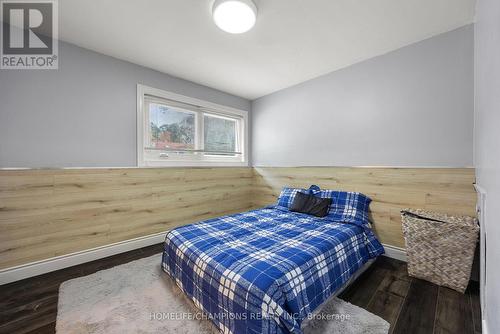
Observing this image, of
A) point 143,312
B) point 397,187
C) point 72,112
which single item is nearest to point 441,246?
point 397,187

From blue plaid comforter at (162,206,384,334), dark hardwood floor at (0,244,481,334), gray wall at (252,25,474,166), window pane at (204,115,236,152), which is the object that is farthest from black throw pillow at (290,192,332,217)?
window pane at (204,115,236,152)

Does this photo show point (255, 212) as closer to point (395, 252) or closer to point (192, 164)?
point (192, 164)

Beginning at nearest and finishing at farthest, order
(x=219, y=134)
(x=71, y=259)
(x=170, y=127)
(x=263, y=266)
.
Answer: (x=263, y=266) → (x=71, y=259) → (x=170, y=127) → (x=219, y=134)

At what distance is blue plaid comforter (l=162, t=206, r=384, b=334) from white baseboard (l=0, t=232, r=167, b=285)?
873 millimetres

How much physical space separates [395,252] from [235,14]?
2858 mm

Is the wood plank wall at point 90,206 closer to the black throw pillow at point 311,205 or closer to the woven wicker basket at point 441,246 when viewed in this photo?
the black throw pillow at point 311,205

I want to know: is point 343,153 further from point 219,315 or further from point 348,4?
point 219,315

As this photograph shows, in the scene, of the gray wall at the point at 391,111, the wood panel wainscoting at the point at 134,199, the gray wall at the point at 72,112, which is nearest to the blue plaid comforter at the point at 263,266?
the wood panel wainscoting at the point at 134,199

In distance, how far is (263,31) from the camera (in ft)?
6.43

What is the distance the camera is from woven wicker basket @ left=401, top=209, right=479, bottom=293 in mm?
1651

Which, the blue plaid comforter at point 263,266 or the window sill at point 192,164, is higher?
the window sill at point 192,164

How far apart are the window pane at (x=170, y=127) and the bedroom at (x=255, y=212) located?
28 mm

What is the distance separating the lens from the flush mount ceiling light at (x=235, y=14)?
1.56 m

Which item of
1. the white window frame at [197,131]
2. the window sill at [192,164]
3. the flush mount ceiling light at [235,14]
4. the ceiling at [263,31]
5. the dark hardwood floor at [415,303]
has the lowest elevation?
the dark hardwood floor at [415,303]
